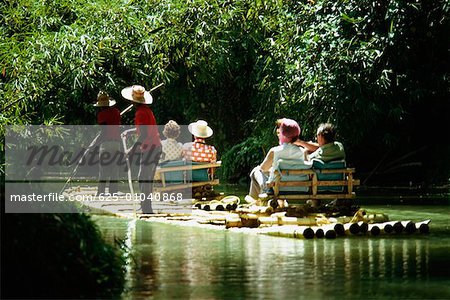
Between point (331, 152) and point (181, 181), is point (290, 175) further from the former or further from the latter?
point (181, 181)

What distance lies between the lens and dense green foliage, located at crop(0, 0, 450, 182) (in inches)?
682

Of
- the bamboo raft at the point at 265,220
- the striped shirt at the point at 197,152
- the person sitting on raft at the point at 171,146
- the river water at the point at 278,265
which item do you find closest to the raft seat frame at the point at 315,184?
the bamboo raft at the point at 265,220

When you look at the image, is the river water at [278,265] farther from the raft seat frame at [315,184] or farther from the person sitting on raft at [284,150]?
the person sitting on raft at [284,150]

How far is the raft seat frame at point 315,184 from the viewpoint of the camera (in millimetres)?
12320

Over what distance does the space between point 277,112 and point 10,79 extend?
5069 mm

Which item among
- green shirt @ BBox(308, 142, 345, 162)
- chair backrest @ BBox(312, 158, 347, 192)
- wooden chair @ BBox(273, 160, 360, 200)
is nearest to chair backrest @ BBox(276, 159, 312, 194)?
wooden chair @ BBox(273, 160, 360, 200)

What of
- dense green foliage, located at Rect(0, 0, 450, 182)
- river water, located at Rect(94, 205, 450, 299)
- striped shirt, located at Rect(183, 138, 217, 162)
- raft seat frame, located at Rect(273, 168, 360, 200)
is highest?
dense green foliage, located at Rect(0, 0, 450, 182)

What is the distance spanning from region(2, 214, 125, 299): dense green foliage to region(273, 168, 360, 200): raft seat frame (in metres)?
6.10

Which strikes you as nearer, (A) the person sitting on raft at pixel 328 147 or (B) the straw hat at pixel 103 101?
(A) the person sitting on raft at pixel 328 147

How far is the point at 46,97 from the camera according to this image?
64.0 feet

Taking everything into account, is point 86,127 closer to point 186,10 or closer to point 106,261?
point 186,10

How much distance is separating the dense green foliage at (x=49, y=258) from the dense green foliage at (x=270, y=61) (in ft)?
29.0

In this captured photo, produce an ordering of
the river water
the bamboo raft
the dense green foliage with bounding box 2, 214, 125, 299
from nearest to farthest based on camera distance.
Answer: the dense green foliage with bounding box 2, 214, 125, 299 < the river water < the bamboo raft

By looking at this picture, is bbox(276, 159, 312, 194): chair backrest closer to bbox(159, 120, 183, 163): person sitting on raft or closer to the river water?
the river water
